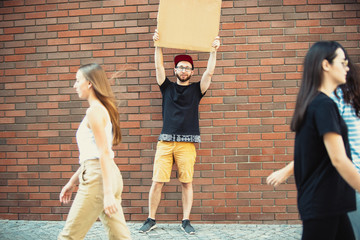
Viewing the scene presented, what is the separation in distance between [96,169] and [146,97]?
97.5 inches

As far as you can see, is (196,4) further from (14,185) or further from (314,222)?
(14,185)

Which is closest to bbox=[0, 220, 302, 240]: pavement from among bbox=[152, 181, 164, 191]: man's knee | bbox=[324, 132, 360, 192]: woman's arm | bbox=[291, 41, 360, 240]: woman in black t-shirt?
bbox=[152, 181, 164, 191]: man's knee

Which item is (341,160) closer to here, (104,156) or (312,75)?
(312,75)

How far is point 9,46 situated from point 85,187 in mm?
3520

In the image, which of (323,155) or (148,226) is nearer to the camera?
(323,155)

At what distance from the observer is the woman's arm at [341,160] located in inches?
79.0

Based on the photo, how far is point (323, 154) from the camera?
212cm

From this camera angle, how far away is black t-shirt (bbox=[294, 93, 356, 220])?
2.06m

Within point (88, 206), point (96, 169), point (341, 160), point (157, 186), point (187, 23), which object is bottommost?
point (157, 186)

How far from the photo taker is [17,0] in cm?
527

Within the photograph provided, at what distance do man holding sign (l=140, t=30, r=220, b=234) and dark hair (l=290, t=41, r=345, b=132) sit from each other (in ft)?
7.38

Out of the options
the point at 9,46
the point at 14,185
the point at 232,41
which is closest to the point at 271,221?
the point at 232,41

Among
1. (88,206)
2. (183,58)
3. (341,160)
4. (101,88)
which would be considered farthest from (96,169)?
(183,58)

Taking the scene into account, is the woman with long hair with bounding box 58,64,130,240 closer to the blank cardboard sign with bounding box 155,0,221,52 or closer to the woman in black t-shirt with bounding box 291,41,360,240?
the woman in black t-shirt with bounding box 291,41,360,240
